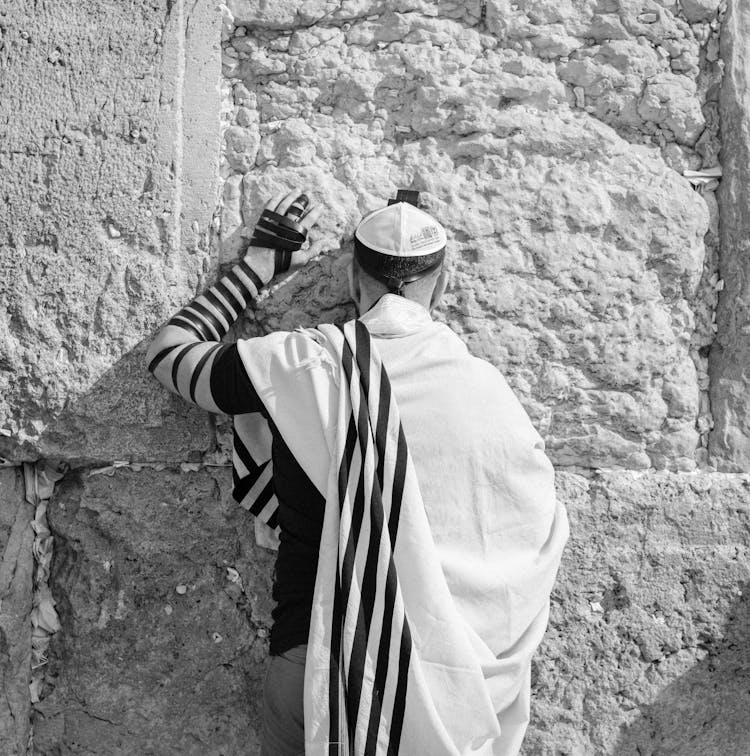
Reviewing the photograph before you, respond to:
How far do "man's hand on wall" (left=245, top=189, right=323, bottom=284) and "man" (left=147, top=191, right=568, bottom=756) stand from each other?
0.23m

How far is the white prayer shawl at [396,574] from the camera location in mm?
1764

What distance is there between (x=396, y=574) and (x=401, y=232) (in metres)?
0.78

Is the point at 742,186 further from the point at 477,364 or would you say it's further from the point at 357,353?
the point at 357,353

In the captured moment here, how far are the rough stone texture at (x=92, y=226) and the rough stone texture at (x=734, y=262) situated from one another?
1.36 metres

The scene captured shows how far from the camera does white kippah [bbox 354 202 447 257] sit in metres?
2.12

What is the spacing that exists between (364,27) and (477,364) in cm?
104

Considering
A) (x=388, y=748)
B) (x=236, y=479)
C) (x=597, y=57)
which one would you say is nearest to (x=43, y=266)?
(x=236, y=479)

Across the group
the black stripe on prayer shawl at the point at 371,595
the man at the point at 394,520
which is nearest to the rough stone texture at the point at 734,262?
the man at the point at 394,520

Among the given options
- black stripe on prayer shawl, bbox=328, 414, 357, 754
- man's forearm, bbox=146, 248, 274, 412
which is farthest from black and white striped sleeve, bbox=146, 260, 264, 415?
black stripe on prayer shawl, bbox=328, 414, 357, 754

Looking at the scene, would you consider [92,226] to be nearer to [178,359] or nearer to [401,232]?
[178,359]

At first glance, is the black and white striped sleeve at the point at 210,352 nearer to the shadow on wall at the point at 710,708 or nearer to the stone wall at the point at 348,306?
the stone wall at the point at 348,306

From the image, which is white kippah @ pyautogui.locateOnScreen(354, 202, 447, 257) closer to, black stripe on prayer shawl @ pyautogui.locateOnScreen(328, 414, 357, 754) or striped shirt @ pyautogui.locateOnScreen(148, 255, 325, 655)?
striped shirt @ pyautogui.locateOnScreen(148, 255, 325, 655)

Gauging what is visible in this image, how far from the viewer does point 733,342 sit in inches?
97.6

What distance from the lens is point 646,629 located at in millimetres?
2328
